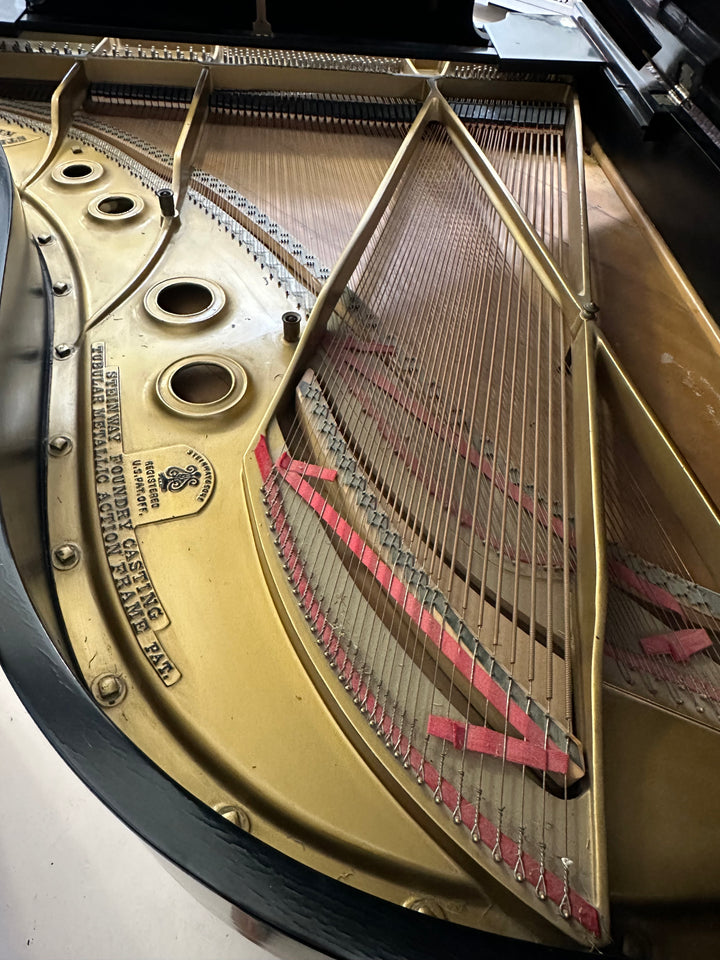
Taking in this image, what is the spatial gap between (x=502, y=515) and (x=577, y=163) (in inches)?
69.3

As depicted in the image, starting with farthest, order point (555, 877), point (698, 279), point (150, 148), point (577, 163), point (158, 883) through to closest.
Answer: point (150, 148) < point (577, 163) < point (698, 279) < point (158, 883) < point (555, 877)

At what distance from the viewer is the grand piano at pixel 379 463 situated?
117 cm

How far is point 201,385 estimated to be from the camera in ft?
7.13

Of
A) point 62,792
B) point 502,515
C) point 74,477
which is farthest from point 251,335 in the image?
point 62,792

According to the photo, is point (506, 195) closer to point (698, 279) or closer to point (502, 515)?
point (698, 279)

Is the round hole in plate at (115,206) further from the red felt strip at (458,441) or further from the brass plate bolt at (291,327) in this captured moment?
the red felt strip at (458,441)

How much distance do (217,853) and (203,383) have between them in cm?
153

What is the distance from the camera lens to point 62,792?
181cm

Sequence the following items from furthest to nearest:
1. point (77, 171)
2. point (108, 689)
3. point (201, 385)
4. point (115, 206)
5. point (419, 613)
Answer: point (77, 171)
point (115, 206)
point (201, 385)
point (419, 613)
point (108, 689)

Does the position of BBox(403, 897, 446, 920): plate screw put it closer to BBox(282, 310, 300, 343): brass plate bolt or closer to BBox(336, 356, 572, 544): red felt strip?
BBox(336, 356, 572, 544): red felt strip

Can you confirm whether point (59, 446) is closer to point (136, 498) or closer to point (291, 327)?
point (136, 498)

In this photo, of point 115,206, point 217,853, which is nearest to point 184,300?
point 115,206

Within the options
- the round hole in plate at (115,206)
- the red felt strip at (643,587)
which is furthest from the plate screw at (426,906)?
the round hole in plate at (115,206)

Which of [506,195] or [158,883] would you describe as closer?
[158,883]
